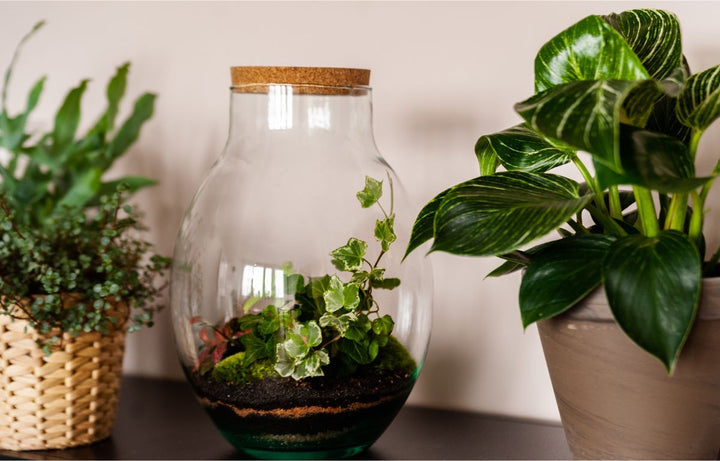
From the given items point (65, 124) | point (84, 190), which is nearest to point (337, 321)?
point (84, 190)

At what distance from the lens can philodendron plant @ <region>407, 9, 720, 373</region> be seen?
0.57m

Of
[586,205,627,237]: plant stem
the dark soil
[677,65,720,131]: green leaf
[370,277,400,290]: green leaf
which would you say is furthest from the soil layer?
[677,65,720,131]: green leaf

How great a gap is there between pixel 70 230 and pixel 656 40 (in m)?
0.77

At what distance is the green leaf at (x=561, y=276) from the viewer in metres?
0.64

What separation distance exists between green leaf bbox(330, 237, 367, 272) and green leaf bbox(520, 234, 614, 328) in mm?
200

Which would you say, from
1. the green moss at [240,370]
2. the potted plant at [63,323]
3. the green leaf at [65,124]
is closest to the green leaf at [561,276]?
the green moss at [240,370]

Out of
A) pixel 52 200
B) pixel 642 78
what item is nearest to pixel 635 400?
pixel 642 78

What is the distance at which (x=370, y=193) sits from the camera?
0.83 meters

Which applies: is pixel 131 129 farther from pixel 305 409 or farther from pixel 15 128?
pixel 305 409

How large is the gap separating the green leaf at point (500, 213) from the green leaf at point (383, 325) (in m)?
0.19

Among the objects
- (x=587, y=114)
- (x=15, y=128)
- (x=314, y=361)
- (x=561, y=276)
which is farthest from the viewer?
(x=15, y=128)

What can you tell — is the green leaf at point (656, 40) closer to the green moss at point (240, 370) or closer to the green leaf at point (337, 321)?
the green leaf at point (337, 321)

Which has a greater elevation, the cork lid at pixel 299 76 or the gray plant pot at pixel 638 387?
the cork lid at pixel 299 76

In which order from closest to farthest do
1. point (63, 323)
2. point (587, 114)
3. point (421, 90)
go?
1. point (587, 114)
2. point (63, 323)
3. point (421, 90)
